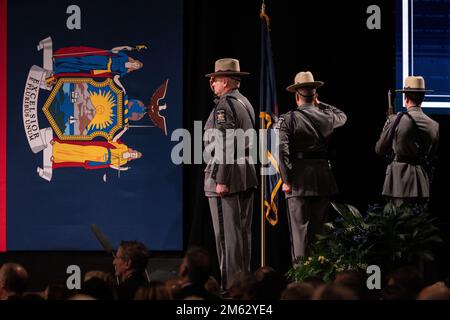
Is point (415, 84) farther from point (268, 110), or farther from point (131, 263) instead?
point (131, 263)

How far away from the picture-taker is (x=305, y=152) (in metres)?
6.07

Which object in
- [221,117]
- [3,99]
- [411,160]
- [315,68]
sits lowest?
[411,160]

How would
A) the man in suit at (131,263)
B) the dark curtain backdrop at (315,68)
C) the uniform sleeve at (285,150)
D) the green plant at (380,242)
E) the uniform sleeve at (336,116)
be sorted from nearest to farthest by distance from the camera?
1. the man in suit at (131,263)
2. the green plant at (380,242)
3. the uniform sleeve at (285,150)
4. the uniform sleeve at (336,116)
5. the dark curtain backdrop at (315,68)

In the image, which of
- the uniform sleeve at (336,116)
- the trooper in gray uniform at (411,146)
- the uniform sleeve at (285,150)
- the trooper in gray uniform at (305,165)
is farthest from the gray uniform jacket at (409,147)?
the uniform sleeve at (285,150)

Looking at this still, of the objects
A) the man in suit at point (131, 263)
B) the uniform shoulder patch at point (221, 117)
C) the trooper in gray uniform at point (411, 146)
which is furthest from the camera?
the trooper in gray uniform at point (411, 146)

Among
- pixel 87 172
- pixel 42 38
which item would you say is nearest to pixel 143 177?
pixel 87 172

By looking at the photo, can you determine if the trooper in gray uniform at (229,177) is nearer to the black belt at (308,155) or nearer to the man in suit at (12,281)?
the black belt at (308,155)

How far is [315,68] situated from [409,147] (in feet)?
4.18

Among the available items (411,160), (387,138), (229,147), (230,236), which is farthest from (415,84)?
(230,236)

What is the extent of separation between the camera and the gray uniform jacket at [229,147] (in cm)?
577

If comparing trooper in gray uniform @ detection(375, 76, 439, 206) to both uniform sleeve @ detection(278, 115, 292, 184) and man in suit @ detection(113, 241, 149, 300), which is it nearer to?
uniform sleeve @ detection(278, 115, 292, 184)

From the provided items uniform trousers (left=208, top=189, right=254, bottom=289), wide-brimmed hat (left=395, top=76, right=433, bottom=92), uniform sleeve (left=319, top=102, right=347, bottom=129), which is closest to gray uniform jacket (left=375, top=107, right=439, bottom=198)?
wide-brimmed hat (left=395, top=76, right=433, bottom=92)

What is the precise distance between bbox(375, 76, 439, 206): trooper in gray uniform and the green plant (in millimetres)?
1202

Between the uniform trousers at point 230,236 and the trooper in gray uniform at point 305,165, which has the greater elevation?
the trooper in gray uniform at point 305,165
